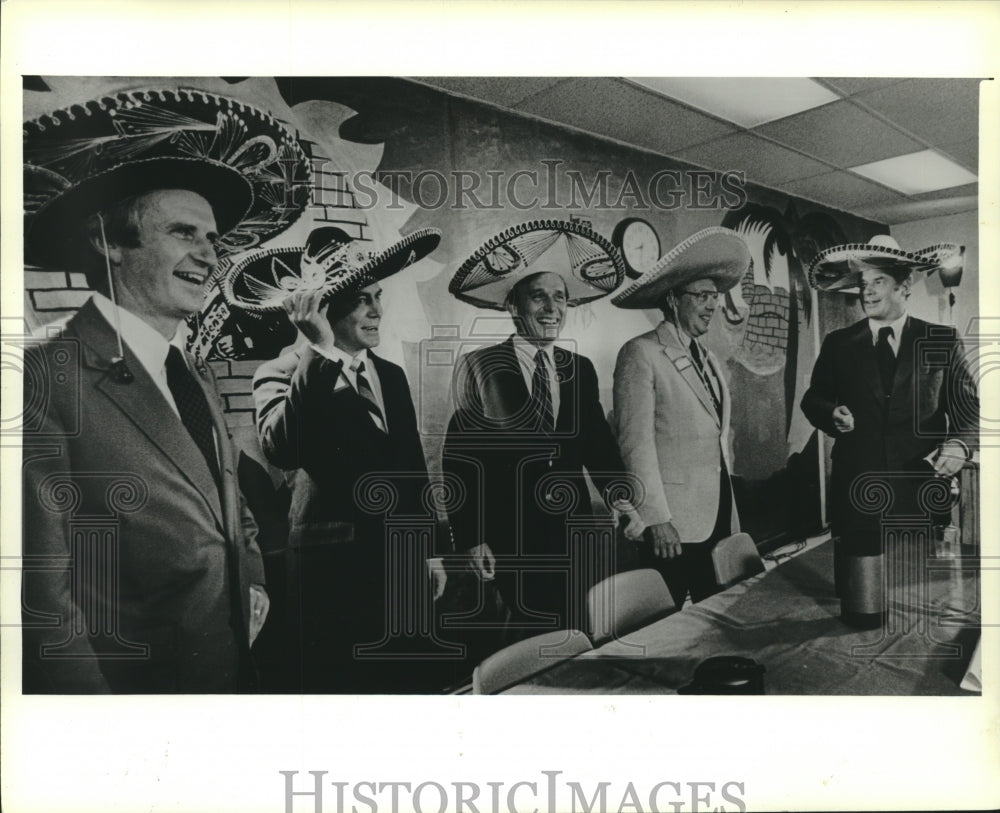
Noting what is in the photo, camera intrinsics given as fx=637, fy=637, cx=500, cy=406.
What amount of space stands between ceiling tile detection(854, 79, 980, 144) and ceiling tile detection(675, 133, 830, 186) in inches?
11.0

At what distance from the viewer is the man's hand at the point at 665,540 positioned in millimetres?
2168

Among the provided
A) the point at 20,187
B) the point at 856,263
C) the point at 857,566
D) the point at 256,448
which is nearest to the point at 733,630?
the point at 857,566

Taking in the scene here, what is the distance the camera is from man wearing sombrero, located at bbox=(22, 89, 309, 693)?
2094 mm

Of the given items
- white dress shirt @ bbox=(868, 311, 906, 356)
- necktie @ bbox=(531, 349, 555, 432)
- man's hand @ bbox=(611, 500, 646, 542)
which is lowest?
man's hand @ bbox=(611, 500, 646, 542)

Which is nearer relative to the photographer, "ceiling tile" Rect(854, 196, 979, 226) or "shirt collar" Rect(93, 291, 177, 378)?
"shirt collar" Rect(93, 291, 177, 378)

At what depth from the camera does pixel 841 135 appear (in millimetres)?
2191

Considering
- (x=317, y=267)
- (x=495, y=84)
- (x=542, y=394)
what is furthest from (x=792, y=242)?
(x=317, y=267)

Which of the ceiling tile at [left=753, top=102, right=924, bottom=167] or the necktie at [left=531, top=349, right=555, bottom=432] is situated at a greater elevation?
the ceiling tile at [left=753, top=102, right=924, bottom=167]

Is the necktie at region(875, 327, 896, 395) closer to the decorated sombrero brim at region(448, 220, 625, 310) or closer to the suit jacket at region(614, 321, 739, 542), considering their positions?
the suit jacket at region(614, 321, 739, 542)

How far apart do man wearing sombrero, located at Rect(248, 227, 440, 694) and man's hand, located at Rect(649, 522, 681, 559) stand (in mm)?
782

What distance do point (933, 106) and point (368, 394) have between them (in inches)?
84.8

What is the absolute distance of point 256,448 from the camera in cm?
211

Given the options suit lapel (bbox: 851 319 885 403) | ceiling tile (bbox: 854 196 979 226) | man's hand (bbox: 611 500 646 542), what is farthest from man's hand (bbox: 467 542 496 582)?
ceiling tile (bbox: 854 196 979 226)

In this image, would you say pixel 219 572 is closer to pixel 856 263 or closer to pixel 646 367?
pixel 646 367
